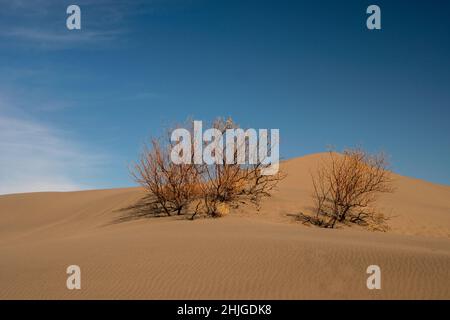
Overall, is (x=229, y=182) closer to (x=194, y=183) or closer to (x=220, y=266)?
(x=194, y=183)

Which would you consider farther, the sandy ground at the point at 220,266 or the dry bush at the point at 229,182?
the dry bush at the point at 229,182

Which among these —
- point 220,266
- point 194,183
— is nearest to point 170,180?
point 194,183

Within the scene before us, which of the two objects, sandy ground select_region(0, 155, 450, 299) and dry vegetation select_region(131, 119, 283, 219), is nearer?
sandy ground select_region(0, 155, 450, 299)

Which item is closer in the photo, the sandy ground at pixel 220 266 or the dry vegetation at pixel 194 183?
the sandy ground at pixel 220 266

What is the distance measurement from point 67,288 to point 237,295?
104 inches

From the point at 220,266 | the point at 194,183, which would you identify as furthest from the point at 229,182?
the point at 220,266

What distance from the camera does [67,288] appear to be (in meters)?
6.98

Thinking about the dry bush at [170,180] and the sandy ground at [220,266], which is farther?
the dry bush at [170,180]

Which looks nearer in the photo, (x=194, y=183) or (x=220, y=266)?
(x=220, y=266)

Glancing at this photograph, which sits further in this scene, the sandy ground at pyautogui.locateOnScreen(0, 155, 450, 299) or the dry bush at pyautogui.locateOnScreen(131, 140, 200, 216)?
the dry bush at pyautogui.locateOnScreen(131, 140, 200, 216)

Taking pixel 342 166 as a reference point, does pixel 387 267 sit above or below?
below

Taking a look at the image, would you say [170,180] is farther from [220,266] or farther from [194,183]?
[220,266]
